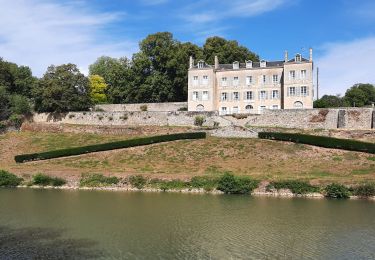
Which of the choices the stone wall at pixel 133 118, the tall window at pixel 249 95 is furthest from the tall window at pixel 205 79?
the stone wall at pixel 133 118

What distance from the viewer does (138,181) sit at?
35.6 meters

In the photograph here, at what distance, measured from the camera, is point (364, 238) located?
65.0ft

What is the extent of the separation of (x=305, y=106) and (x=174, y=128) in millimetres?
16651

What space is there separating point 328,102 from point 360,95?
20488 mm

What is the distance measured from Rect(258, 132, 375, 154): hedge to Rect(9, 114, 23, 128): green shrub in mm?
32880

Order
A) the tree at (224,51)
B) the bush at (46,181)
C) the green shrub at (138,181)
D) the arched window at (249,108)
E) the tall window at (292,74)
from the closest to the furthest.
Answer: the green shrub at (138,181), the bush at (46,181), the tall window at (292,74), the arched window at (249,108), the tree at (224,51)

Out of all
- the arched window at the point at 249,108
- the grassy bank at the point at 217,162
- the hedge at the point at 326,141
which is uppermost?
the arched window at the point at 249,108

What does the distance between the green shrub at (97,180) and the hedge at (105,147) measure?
8.80 metres

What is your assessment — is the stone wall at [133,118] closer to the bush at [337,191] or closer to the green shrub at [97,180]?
the green shrub at [97,180]

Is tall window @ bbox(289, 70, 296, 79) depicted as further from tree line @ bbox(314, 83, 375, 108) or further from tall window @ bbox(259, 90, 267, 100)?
tree line @ bbox(314, 83, 375, 108)

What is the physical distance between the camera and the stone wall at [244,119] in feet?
160

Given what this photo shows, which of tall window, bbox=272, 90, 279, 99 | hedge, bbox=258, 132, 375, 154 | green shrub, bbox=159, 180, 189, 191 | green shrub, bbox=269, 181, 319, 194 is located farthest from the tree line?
green shrub, bbox=159, 180, 189, 191

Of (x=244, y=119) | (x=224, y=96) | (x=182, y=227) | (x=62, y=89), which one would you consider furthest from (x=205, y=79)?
(x=182, y=227)

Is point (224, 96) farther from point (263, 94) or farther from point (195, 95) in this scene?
point (263, 94)
